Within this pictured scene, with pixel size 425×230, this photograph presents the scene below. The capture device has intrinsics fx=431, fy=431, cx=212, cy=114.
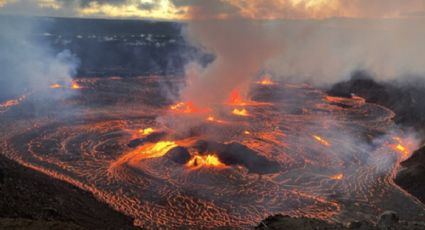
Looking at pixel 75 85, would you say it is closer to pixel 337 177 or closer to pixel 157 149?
pixel 157 149

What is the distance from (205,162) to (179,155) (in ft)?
11.5

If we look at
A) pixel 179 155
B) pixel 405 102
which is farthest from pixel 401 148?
pixel 179 155

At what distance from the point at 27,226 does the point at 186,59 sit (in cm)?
15483

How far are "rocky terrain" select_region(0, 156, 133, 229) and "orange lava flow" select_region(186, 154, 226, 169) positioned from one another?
1356cm

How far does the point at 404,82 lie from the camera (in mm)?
100062

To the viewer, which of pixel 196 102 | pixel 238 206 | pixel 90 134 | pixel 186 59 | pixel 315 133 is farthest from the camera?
pixel 186 59

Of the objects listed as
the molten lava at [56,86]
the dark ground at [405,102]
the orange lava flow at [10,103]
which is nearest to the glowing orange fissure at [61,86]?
the molten lava at [56,86]

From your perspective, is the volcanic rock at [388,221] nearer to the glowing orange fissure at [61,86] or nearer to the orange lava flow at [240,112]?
the orange lava flow at [240,112]

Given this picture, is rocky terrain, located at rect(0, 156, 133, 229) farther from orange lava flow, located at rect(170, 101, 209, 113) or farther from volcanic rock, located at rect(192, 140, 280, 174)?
orange lava flow, located at rect(170, 101, 209, 113)

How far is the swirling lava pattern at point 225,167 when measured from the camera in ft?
133

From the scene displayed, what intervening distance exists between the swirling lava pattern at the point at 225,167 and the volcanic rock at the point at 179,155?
908 mm

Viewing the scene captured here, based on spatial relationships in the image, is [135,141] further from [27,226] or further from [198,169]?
[27,226]

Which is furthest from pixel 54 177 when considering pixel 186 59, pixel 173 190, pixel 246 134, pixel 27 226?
pixel 186 59

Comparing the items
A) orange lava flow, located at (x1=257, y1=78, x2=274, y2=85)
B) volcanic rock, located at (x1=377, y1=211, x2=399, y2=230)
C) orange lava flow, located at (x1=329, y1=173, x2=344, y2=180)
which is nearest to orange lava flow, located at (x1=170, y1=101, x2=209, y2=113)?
orange lava flow, located at (x1=329, y1=173, x2=344, y2=180)
